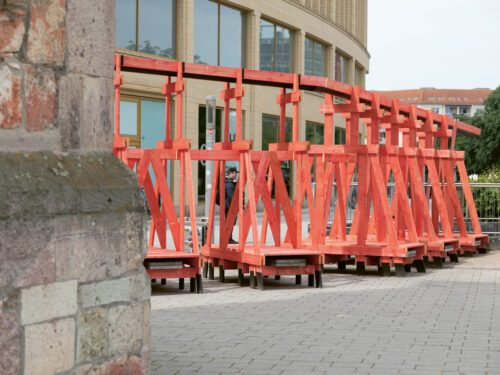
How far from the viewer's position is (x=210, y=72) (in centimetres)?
1189

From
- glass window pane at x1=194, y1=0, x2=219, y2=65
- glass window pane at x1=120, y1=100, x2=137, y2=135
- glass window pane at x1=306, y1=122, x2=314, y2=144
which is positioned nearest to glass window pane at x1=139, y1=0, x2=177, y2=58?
glass window pane at x1=194, y1=0, x2=219, y2=65

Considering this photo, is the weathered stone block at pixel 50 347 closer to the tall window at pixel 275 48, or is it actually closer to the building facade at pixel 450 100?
the tall window at pixel 275 48

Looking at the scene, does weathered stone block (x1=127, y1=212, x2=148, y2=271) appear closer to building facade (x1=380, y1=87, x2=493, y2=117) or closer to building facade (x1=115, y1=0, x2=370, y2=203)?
building facade (x1=115, y1=0, x2=370, y2=203)

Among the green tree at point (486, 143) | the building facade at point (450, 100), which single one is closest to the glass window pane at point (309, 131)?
the green tree at point (486, 143)

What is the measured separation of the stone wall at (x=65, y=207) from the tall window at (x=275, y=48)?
28.9 metres

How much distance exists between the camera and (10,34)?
4.53 meters

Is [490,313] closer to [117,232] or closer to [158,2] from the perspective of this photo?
Answer: [117,232]

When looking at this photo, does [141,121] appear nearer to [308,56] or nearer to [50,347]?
[308,56]

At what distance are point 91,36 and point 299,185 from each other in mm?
7556

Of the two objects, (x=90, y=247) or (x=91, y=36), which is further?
(x=91, y=36)

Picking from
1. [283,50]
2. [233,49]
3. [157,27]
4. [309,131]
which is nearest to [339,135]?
[309,131]

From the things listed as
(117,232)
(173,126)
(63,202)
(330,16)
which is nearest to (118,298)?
(117,232)

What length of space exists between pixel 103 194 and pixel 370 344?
3.50m

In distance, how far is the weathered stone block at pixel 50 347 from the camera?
4.42 meters
